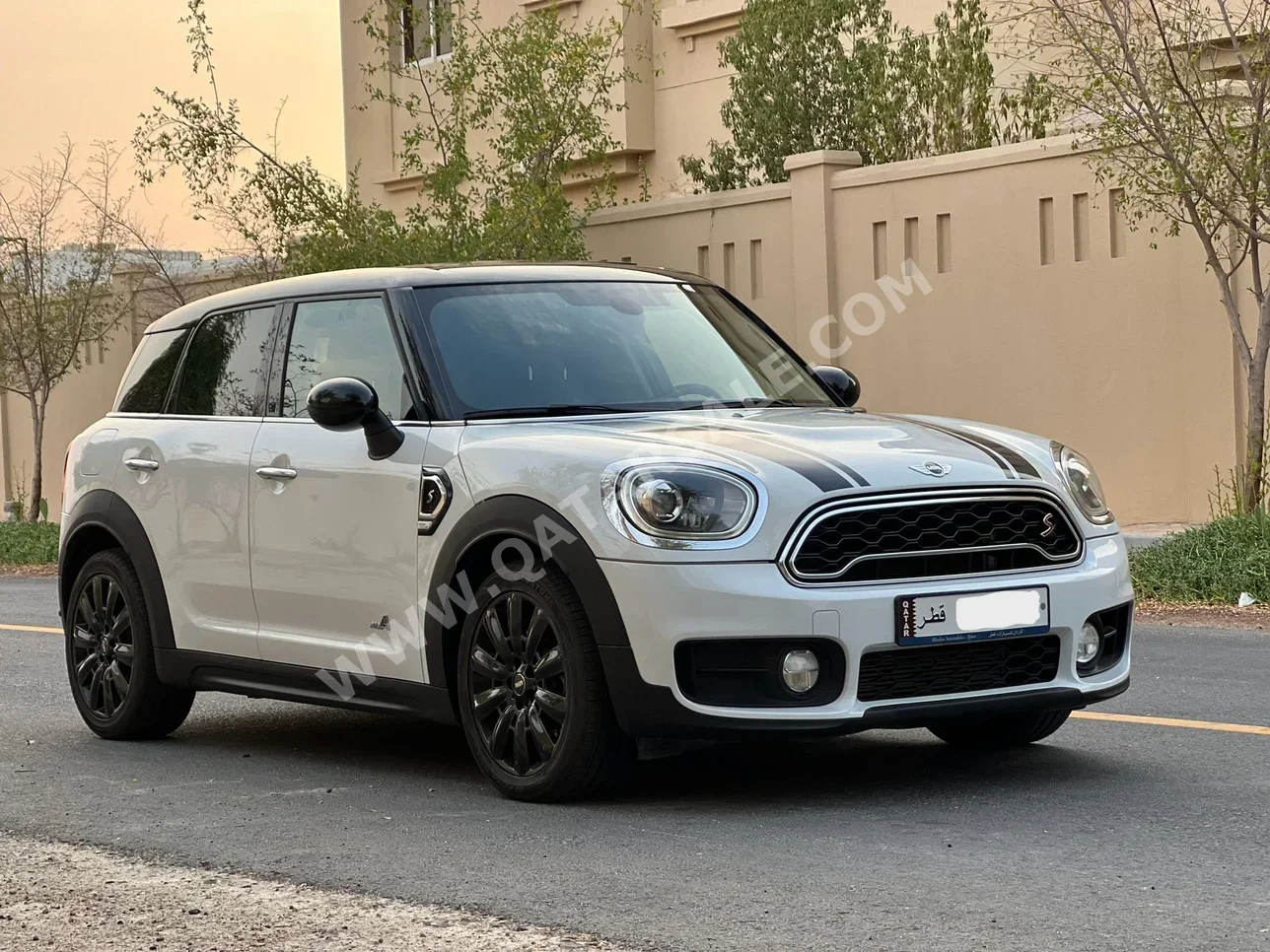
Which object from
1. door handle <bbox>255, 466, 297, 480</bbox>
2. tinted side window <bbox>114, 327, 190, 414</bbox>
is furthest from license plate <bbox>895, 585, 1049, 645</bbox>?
tinted side window <bbox>114, 327, 190, 414</bbox>

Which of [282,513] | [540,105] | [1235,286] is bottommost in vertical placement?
[282,513]

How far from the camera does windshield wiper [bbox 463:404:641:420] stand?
273 inches

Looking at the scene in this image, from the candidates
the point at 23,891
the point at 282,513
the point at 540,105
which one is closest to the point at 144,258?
the point at 540,105

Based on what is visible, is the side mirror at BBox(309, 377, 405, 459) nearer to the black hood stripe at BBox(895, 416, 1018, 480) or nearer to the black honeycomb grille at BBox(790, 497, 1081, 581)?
the black honeycomb grille at BBox(790, 497, 1081, 581)

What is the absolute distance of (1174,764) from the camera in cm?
701

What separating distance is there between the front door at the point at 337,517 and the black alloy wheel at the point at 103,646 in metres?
1.08

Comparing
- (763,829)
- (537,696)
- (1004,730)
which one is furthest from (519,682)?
(1004,730)

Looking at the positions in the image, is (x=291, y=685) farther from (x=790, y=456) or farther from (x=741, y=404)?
(x=790, y=456)

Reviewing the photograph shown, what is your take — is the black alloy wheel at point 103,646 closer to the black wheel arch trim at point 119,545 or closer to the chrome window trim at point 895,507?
the black wheel arch trim at point 119,545

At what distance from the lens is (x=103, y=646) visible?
8469 mm

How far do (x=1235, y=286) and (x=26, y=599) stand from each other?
394 inches

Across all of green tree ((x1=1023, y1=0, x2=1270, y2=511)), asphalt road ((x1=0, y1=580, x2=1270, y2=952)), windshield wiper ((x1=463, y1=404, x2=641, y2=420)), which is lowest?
asphalt road ((x1=0, y1=580, x2=1270, y2=952))

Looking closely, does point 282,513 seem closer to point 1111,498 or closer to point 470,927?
point 470,927

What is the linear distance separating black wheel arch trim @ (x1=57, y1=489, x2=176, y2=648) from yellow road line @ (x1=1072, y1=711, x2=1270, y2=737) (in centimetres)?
364
